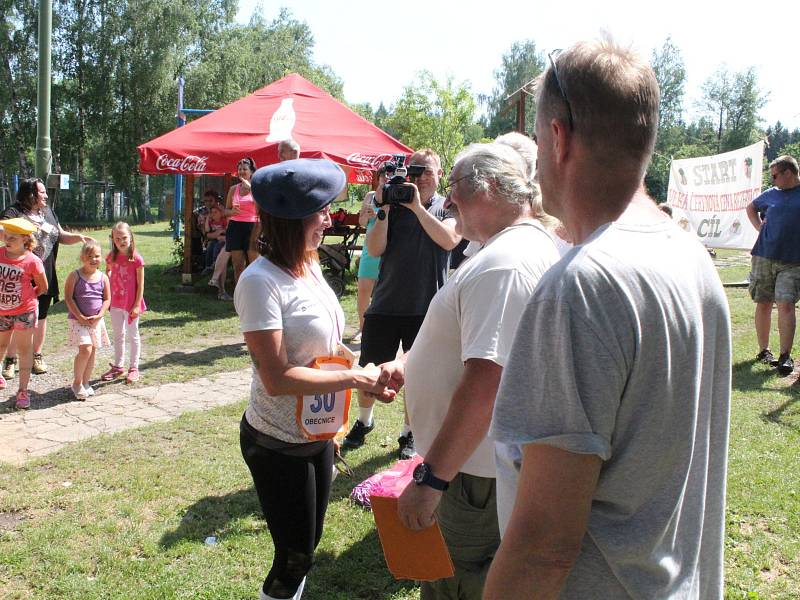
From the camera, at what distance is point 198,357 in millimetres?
7723

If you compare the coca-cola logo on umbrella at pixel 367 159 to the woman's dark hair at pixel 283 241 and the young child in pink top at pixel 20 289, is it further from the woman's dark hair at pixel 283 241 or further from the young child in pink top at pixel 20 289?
the woman's dark hair at pixel 283 241

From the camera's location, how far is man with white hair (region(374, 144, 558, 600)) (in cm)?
197

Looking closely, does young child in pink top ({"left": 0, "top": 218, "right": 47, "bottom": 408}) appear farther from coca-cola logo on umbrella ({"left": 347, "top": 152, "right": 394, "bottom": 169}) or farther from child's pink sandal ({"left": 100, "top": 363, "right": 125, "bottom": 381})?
coca-cola logo on umbrella ({"left": 347, "top": 152, "right": 394, "bottom": 169})

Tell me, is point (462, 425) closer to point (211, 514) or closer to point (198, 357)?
point (211, 514)

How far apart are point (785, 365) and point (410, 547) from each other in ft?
21.4

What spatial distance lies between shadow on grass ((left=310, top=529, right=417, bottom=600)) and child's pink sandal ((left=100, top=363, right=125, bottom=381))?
397cm

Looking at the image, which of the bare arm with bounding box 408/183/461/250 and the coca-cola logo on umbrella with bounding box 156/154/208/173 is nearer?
the bare arm with bounding box 408/183/461/250

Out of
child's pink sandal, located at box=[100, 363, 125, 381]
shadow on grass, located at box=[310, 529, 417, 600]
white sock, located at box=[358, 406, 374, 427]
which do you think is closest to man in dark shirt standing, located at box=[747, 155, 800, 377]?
white sock, located at box=[358, 406, 374, 427]

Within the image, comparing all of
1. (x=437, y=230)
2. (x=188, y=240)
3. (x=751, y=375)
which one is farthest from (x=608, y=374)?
(x=188, y=240)

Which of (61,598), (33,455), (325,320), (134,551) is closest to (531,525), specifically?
(325,320)

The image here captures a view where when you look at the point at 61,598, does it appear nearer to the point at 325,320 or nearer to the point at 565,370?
the point at 325,320

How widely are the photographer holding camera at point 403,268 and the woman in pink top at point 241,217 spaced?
15.0ft

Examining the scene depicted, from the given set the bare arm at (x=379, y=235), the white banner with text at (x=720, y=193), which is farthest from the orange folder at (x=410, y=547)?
the white banner with text at (x=720, y=193)

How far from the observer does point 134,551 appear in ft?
11.9
